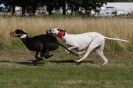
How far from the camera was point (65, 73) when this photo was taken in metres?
11.6

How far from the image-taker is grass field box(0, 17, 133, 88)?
10.3m

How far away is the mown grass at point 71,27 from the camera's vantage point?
56.8 feet

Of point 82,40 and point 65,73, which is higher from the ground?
point 82,40

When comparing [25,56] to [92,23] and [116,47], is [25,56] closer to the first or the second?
[116,47]

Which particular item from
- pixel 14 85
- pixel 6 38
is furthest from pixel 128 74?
pixel 6 38

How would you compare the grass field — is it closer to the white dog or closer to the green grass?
the green grass

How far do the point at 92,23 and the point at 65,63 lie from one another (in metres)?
6.85

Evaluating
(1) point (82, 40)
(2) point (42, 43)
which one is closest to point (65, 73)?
(2) point (42, 43)

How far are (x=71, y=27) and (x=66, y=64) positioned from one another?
681cm

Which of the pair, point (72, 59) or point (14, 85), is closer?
point (14, 85)

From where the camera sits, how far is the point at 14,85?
9867 mm

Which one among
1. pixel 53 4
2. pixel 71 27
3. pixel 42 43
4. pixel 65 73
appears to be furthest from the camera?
pixel 53 4

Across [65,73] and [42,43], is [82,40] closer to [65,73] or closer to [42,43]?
[42,43]

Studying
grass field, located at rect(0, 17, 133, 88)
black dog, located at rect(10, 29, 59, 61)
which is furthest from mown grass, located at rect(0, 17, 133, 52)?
black dog, located at rect(10, 29, 59, 61)
